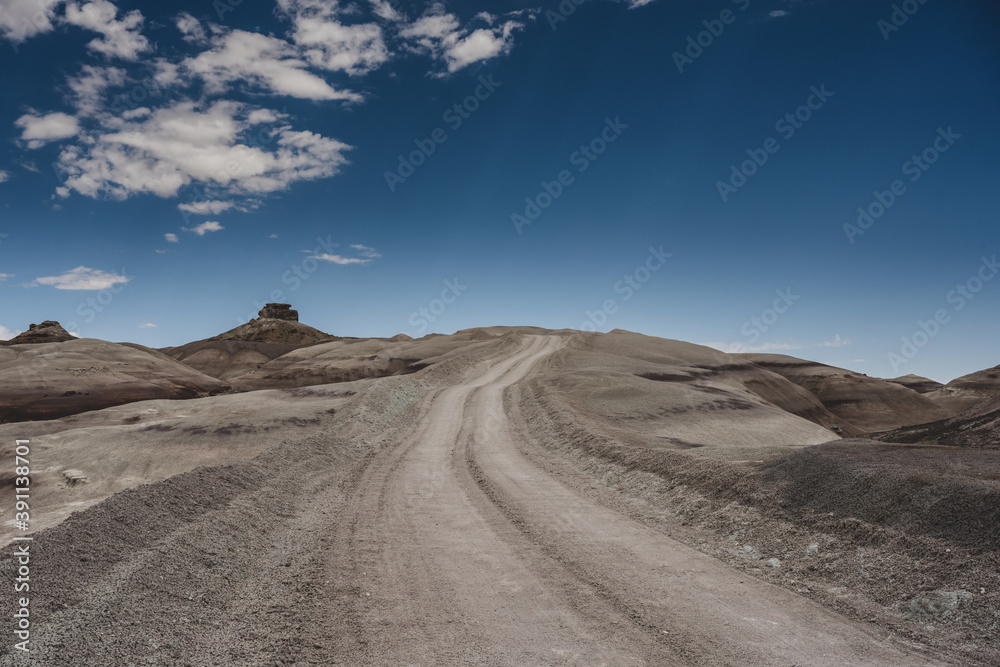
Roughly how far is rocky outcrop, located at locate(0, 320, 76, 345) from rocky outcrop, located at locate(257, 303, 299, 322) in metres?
45.6

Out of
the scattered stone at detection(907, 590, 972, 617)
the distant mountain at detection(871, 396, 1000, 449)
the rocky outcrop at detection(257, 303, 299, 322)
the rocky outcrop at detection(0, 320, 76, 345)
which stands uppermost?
the rocky outcrop at detection(257, 303, 299, 322)

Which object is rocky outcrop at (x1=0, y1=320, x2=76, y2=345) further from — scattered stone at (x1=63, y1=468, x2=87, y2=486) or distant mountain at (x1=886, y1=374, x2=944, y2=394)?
distant mountain at (x1=886, y1=374, x2=944, y2=394)

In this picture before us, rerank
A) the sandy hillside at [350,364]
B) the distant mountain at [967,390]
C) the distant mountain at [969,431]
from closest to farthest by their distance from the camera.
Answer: the distant mountain at [969,431] → the sandy hillside at [350,364] → the distant mountain at [967,390]

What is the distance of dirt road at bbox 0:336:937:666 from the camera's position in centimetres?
670

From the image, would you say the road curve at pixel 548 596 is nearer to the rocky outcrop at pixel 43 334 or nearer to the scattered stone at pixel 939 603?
the scattered stone at pixel 939 603

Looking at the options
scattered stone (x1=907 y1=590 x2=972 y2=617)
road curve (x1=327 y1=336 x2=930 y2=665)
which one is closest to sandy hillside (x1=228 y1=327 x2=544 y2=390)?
road curve (x1=327 y1=336 x2=930 y2=665)

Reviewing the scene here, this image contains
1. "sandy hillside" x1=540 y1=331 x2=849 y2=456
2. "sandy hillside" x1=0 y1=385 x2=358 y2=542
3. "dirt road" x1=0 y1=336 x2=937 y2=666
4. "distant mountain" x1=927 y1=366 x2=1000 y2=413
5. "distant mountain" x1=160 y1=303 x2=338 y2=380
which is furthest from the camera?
"distant mountain" x1=160 y1=303 x2=338 y2=380

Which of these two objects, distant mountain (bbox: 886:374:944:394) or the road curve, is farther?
distant mountain (bbox: 886:374:944:394)

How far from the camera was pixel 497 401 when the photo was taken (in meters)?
33.9

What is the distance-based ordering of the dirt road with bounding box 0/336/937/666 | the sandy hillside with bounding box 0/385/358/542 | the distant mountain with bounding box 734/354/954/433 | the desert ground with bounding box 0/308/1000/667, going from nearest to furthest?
1. the dirt road with bounding box 0/336/937/666
2. the desert ground with bounding box 0/308/1000/667
3. the sandy hillside with bounding box 0/385/358/542
4. the distant mountain with bounding box 734/354/954/433

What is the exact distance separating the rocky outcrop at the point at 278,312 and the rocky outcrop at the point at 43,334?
150ft

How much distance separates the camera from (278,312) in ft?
490

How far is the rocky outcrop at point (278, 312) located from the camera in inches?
5856

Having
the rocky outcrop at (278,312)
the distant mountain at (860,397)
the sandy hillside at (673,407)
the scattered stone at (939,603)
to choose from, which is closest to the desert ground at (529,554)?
the scattered stone at (939,603)
